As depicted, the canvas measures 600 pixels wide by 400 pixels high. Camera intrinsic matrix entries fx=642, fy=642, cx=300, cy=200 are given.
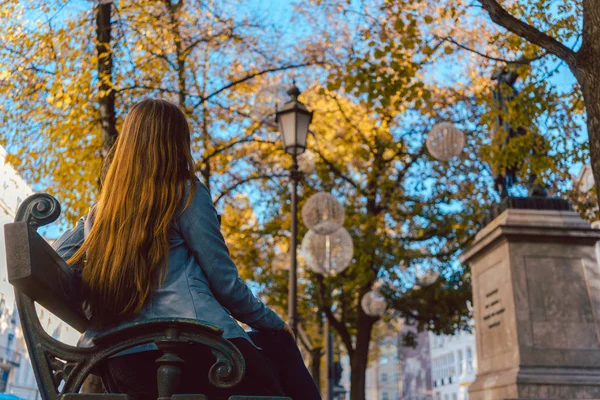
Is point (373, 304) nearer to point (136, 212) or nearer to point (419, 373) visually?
point (136, 212)

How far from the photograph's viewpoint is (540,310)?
27.9 feet

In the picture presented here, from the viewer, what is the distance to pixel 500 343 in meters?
8.91

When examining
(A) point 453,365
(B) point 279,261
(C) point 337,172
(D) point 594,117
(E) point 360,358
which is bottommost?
(E) point 360,358

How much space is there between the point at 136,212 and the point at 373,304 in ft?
59.8

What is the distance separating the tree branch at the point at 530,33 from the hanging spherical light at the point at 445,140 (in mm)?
6358

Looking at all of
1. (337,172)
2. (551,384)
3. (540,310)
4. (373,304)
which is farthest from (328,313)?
(551,384)

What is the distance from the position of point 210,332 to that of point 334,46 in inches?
677

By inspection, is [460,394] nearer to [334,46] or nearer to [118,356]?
[334,46]

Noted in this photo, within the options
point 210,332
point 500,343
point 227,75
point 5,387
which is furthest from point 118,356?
point 227,75

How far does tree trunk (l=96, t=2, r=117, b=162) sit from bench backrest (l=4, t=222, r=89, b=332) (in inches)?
258

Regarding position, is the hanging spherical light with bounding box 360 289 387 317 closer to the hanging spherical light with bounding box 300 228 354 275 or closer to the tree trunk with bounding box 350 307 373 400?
the tree trunk with bounding box 350 307 373 400

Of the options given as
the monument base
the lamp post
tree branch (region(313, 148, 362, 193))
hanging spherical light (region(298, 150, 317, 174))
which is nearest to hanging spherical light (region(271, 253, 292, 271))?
hanging spherical light (region(298, 150, 317, 174))

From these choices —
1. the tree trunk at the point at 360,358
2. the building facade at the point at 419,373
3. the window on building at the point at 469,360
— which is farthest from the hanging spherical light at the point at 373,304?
the building facade at the point at 419,373

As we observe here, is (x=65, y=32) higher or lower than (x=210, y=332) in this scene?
higher
